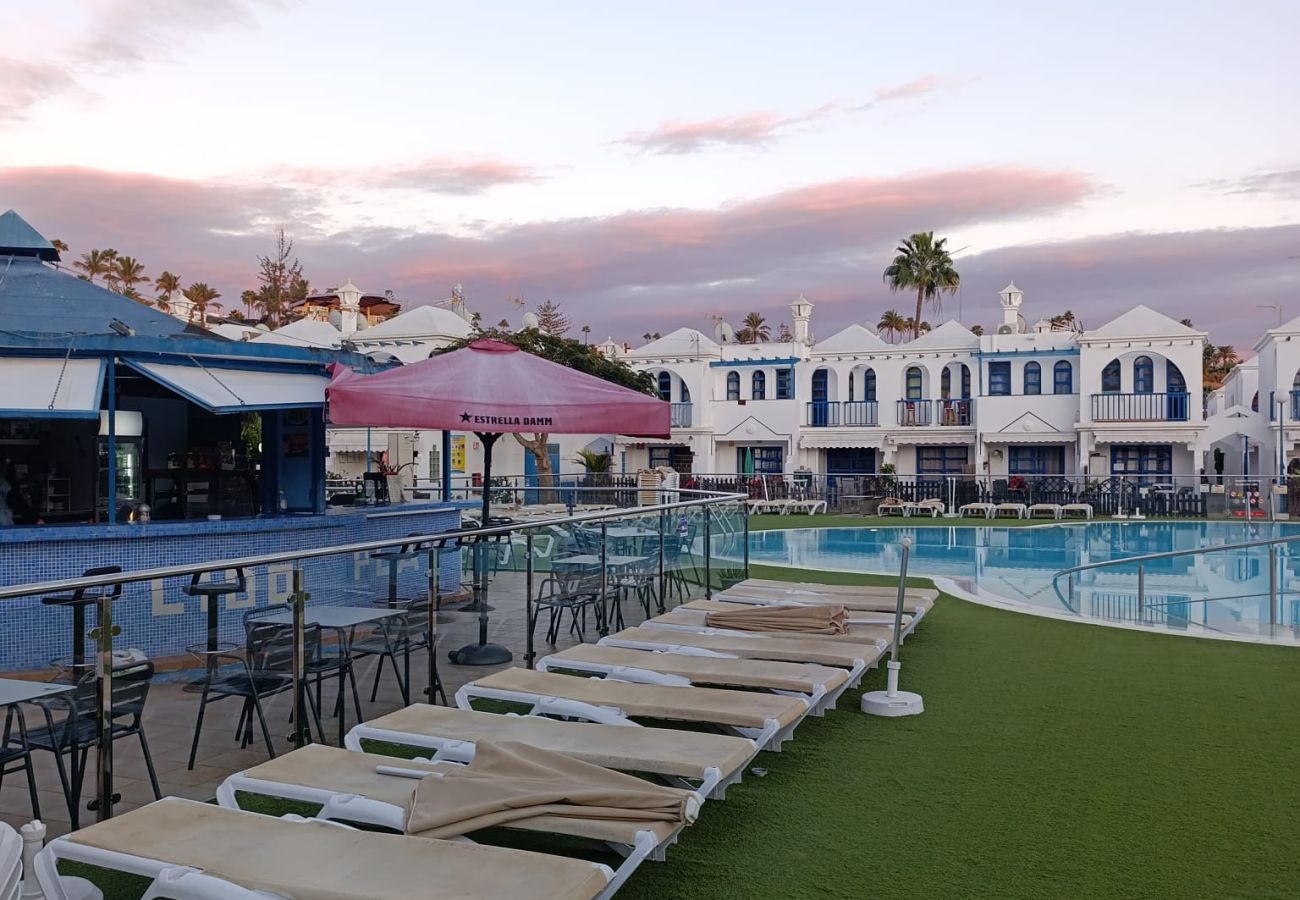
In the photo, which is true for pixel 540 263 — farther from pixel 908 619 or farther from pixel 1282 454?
pixel 908 619

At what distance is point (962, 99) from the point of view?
1830cm

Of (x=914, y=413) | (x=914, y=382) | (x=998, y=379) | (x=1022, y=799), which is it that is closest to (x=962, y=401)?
(x=998, y=379)

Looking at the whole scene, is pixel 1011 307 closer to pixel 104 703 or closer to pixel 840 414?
pixel 840 414

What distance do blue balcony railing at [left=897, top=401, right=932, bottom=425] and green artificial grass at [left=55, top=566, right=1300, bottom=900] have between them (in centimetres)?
2709

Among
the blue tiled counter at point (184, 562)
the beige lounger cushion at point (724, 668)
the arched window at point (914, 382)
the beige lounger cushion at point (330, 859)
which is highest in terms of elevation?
the arched window at point (914, 382)

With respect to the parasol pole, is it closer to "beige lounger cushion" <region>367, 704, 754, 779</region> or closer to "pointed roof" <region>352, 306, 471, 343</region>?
"beige lounger cushion" <region>367, 704, 754, 779</region>

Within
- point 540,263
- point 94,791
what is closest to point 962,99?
point 94,791

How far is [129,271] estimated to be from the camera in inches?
2692

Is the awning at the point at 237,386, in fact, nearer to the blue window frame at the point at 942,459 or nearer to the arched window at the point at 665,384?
the blue window frame at the point at 942,459

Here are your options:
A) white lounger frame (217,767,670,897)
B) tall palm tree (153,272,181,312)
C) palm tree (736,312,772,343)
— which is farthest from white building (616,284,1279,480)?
tall palm tree (153,272,181,312)

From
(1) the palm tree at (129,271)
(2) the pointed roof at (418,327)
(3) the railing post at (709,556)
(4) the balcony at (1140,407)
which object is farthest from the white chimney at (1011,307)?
(1) the palm tree at (129,271)

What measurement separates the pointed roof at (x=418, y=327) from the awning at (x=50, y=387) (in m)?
23.1

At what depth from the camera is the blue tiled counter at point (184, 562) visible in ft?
15.8

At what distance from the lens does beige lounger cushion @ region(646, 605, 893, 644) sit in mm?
8031
